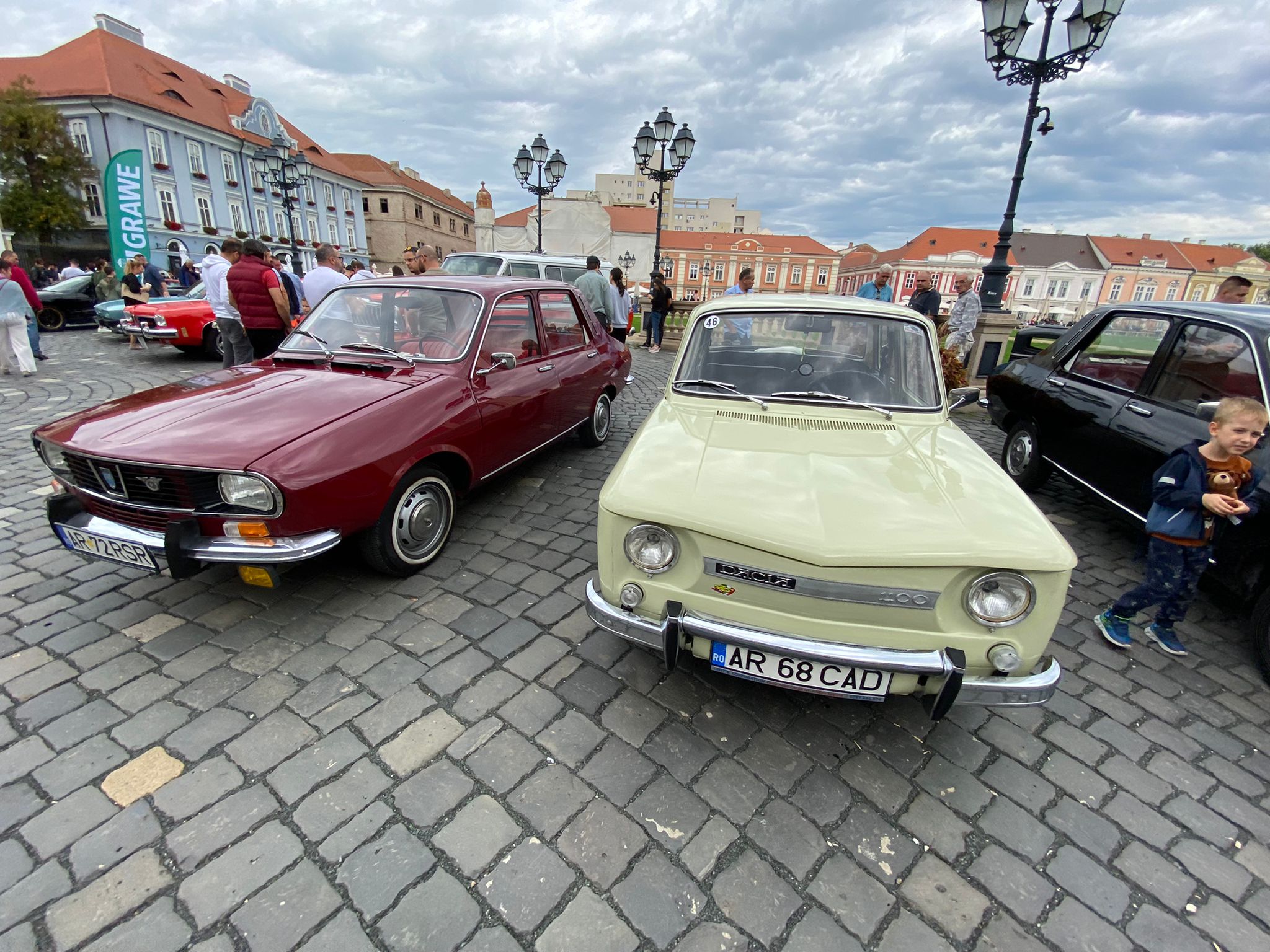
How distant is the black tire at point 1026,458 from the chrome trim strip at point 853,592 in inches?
143

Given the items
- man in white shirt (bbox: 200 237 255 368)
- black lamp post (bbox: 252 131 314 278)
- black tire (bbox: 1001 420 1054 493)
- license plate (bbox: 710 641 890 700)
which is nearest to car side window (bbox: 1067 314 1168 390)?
black tire (bbox: 1001 420 1054 493)

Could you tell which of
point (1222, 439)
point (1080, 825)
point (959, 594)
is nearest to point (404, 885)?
point (959, 594)

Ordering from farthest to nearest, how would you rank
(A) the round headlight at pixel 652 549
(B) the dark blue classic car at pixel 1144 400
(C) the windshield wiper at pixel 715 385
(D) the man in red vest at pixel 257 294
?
(D) the man in red vest at pixel 257 294
(C) the windshield wiper at pixel 715 385
(B) the dark blue classic car at pixel 1144 400
(A) the round headlight at pixel 652 549

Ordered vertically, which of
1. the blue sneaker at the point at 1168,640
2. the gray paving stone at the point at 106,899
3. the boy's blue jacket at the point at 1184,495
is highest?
the boy's blue jacket at the point at 1184,495

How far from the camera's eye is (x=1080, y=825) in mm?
2049

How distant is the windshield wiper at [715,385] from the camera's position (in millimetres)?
3135

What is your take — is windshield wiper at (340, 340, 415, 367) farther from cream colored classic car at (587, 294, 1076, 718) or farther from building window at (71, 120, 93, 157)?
building window at (71, 120, 93, 157)

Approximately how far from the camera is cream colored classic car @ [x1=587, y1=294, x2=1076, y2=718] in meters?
1.92

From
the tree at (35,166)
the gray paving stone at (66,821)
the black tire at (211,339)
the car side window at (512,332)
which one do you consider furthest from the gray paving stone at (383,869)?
the tree at (35,166)

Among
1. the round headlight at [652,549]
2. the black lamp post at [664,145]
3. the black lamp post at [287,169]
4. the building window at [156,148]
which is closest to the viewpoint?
the round headlight at [652,549]

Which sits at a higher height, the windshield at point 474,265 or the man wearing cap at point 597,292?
the windshield at point 474,265

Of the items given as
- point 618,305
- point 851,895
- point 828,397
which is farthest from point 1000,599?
point 618,305

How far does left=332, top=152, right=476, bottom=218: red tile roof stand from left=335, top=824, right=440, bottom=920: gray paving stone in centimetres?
6517

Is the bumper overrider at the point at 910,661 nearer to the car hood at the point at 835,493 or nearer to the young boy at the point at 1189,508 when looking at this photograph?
the car hood at the point at 835,493
